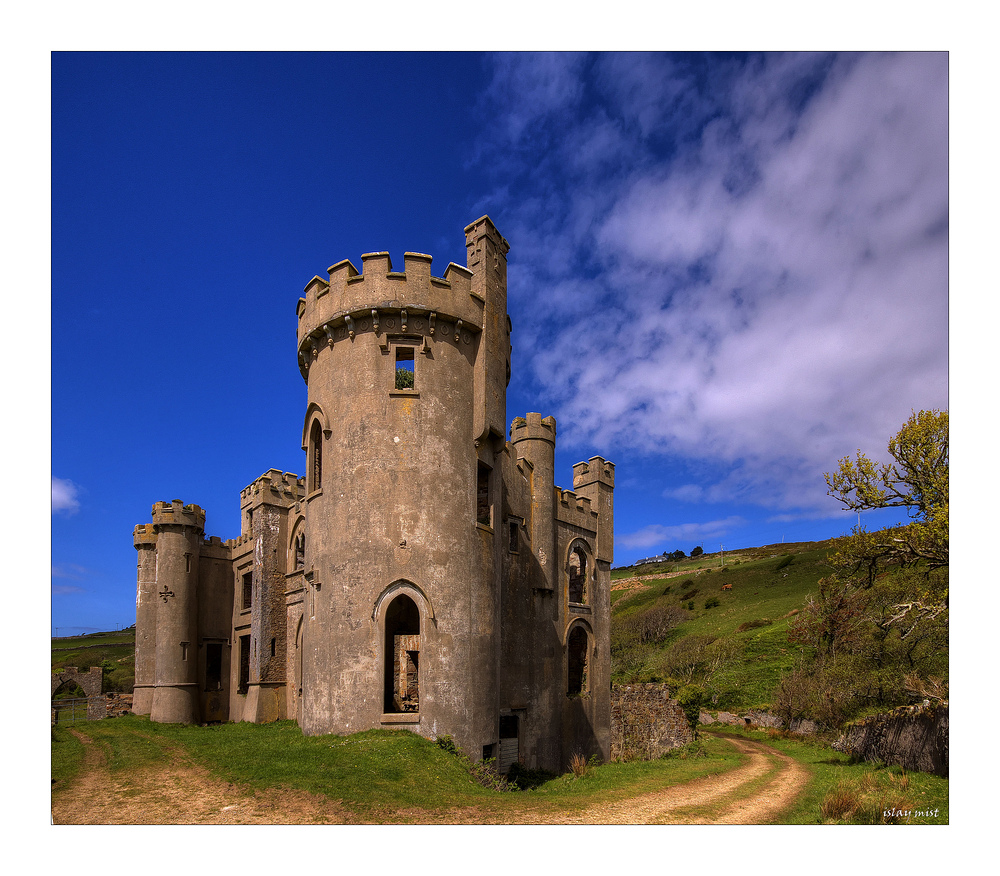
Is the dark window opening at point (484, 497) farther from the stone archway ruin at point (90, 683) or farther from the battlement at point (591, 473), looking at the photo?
the stone archway ruin at point (90, 683)

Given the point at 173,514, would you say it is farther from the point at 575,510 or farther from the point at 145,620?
the point at 575,510

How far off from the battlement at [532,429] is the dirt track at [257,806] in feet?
44.3

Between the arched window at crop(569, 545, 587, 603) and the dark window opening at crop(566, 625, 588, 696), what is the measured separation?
4.30ft

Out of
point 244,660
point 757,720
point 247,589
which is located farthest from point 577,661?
point 247,589

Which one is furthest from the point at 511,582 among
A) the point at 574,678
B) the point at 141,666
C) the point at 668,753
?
the point at 141,666

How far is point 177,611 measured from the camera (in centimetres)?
3184

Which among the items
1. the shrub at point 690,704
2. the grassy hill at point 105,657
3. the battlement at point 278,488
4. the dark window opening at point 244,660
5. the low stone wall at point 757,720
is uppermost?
the battlement at point 278,488

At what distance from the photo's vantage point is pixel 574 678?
86.1 feet

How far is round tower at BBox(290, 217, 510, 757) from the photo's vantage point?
14898mm

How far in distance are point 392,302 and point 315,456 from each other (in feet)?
16.1

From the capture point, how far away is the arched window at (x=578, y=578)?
27047 millimetres

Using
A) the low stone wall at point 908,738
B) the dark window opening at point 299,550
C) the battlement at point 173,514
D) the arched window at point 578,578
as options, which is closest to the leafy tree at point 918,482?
the low stone wall at point 908,738
